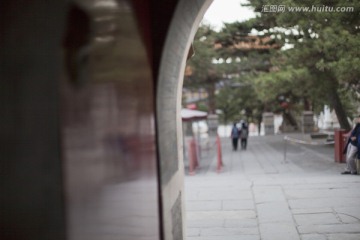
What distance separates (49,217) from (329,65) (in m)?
13.2

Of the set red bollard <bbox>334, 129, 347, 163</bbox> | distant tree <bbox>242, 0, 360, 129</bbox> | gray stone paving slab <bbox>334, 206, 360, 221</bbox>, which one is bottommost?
gray stone paving slab <bbox>334, 206, 360, 221</bbox>

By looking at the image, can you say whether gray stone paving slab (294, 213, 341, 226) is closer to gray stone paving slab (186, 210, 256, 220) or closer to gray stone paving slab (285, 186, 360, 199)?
gray stone paving slab (186, 210, 256, 220)

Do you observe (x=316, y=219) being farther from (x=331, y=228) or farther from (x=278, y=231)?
(x=278, y=231)

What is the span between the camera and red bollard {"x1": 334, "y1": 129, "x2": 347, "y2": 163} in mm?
13672

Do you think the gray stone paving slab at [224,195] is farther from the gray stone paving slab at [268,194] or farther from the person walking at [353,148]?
the person walking at [353,148]

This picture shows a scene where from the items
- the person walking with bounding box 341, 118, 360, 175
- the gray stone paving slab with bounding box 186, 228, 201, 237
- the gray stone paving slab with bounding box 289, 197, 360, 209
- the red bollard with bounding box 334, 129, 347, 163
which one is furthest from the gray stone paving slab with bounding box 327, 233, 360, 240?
the red bollard with bounding box 334, 129, 347, 163

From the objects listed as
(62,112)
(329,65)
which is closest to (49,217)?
(62,112)

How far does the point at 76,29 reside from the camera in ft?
6.72

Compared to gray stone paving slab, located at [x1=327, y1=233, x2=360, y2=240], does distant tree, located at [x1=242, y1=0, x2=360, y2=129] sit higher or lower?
higher

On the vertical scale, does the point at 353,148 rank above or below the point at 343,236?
above

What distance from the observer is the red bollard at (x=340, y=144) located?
13.7 m

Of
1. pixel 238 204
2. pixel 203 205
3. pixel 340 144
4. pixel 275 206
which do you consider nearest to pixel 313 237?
pixel 275 206

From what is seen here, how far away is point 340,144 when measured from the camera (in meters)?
13.9

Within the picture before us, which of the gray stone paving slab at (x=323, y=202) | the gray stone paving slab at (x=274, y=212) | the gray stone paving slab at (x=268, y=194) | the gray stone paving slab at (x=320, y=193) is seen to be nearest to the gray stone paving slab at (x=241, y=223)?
the gray stone paving slab at (x=274, y=212)
